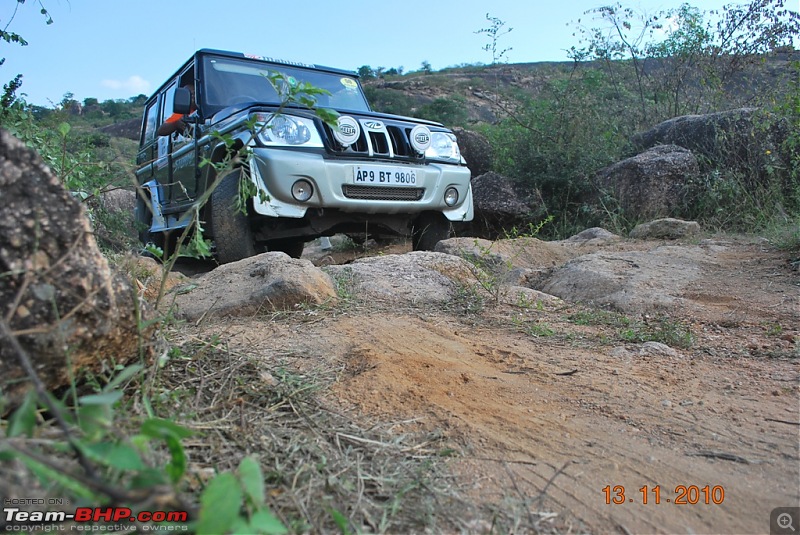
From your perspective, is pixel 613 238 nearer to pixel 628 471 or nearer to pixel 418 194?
pixel 418 194

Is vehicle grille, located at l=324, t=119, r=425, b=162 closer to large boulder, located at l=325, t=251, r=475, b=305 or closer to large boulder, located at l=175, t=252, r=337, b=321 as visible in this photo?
large boulder, located at l=325, t=251, r=475, b=305

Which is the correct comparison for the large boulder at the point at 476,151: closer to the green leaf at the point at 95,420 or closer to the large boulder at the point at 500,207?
the large boulder at the point at 500,207

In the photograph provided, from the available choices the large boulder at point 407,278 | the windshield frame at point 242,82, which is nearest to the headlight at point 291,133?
the windshield frame at point 242,82

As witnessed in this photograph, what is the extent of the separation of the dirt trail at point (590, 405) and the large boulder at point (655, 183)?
12.3 feet

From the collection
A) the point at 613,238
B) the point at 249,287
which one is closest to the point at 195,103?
the point at 249,287

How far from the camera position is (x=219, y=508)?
0.70 metres

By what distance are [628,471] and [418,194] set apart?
3.48 metres

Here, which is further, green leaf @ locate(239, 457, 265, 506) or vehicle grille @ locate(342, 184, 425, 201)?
vehicle grille @ locate(342, 184, 425, 201)

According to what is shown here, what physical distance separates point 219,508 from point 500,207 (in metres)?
6.92

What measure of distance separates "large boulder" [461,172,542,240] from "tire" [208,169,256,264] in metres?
3.98

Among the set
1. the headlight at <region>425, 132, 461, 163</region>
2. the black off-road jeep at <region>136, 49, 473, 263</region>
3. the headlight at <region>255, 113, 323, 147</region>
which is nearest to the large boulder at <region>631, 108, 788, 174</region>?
the headlight at <region>425, 132, 461, 163</region>

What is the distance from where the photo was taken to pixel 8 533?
870mm

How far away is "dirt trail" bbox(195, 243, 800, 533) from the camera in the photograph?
47.3 inches

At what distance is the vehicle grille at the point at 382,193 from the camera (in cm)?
418
